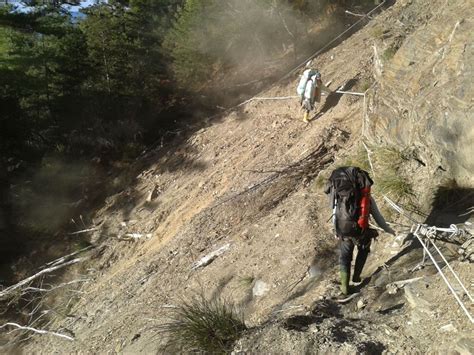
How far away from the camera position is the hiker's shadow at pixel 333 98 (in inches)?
460

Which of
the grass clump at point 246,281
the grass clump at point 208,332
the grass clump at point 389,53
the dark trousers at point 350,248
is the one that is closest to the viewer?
the grass clump at point 208,332

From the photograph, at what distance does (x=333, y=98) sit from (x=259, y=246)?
215 inches

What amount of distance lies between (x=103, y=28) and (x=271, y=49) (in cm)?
694

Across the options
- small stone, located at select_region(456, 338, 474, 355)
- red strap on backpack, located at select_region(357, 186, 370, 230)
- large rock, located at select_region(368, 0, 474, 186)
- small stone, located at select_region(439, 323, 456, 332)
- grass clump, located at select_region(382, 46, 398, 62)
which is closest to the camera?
small stone, located at select_region(456, 338, 474, 355)

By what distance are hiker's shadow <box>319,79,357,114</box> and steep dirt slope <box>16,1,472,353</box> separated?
0.04 m

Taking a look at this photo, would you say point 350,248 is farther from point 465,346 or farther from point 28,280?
point 28,280

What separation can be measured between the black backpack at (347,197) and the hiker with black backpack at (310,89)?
22.7 feet

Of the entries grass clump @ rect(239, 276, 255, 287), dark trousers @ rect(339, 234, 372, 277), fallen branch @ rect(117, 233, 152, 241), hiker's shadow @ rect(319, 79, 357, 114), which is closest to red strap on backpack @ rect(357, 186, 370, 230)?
dark trousers @ rect(339, 234, 372, 277)

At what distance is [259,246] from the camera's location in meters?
8.03

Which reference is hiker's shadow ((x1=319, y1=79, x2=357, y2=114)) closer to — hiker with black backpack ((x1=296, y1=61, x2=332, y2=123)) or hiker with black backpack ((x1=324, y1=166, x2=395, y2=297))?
hiker with black backpack ((x1=296, y1=61, x2=332, y2=123))

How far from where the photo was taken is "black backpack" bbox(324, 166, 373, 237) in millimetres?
4684

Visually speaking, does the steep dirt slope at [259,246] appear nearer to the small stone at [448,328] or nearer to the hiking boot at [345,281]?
the small stone at [448,328]

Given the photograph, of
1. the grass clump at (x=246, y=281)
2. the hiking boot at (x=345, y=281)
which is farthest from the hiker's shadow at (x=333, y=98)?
the hiking boot at (x=345, y=281)

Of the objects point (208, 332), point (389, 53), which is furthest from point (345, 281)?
point (389, 53)
